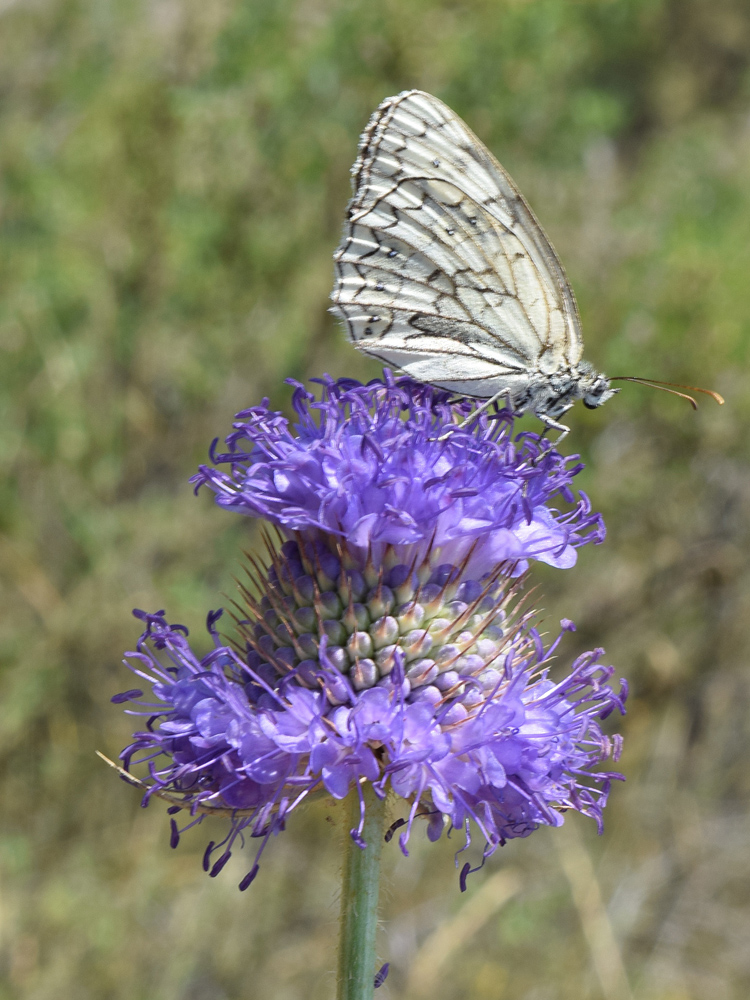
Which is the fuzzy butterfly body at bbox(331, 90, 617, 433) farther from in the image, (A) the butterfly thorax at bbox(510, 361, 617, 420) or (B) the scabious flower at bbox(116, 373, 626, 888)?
(B) the scabious flower at bbox(116, 373, 626, 888)

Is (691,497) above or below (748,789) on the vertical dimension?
above

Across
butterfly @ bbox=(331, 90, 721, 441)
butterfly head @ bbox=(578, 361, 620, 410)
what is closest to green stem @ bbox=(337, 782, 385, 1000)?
butterfly @ bbox=(331, 90, 721, 441)

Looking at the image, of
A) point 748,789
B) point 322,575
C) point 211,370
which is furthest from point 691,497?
point 322,575

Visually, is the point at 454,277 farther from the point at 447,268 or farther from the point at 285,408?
the point at 285,408

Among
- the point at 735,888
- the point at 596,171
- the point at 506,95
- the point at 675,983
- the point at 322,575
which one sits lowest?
the point at 675,983

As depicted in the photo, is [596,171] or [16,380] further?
[596,171]

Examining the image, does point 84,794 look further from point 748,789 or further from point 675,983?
point 748,789
